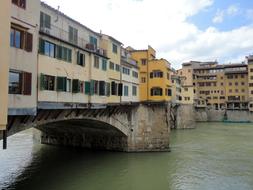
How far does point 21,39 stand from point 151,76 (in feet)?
100

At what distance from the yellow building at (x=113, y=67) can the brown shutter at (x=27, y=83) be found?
50.9ft

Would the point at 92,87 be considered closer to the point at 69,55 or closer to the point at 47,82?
the point at 69,55

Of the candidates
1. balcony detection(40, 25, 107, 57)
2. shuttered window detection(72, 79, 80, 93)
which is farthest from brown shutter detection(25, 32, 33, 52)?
shuttered window detection(72, 79, 80, 93)

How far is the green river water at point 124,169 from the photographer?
79.7 ft

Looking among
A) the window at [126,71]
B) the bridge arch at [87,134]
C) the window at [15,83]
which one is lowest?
the bridge arch at [87,134]

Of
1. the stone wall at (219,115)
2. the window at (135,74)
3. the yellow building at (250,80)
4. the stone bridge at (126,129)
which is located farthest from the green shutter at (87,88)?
the yellow building at (250,80)

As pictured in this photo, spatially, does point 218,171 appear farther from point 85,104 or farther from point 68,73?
point 68,73

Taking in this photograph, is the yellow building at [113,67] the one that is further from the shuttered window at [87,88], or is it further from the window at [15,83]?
the window at [15,83]

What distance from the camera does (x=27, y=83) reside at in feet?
58.0

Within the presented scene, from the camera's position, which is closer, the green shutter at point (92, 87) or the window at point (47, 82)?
the window at point (47, 82)

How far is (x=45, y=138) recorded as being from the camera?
44.2 meters

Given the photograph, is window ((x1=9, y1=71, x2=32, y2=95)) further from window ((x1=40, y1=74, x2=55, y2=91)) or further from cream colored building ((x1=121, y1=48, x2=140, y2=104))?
cream colored building ((x1=121, y1=48, x2=140, y2=104))

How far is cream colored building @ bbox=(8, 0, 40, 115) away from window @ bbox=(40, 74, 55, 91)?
166cm

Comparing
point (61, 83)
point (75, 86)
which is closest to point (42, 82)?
point (61, 83)
